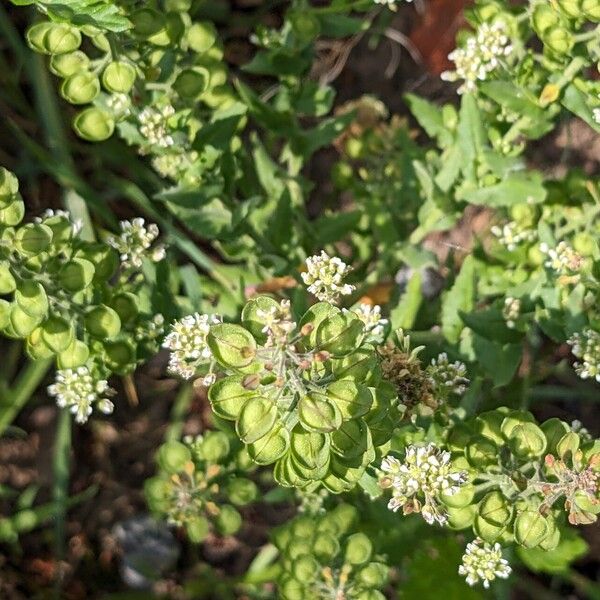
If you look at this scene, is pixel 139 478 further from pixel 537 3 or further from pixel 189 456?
pixel 537 3

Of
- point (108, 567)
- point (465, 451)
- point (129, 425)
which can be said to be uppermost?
point (465, 451)

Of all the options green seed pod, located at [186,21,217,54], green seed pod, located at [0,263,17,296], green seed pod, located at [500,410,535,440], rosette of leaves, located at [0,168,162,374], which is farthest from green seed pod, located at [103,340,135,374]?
green seed pod, located at [500,410,535,440]

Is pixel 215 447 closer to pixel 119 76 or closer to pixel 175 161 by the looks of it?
pixel 175 161

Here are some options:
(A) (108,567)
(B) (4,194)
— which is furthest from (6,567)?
(B) (4,194)

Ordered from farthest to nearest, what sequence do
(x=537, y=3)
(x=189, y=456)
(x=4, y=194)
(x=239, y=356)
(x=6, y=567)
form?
1. (x=6, y=567)
2. (x=189, y=456)
3. (x=537, y=3)
4. (x=4, y=194)
5. (x=239, y=356)

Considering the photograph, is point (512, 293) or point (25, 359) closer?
point (512, 293)

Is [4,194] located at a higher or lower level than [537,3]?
lower

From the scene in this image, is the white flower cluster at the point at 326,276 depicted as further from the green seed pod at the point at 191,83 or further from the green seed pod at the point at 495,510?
the green seed pod at the point at 191,83

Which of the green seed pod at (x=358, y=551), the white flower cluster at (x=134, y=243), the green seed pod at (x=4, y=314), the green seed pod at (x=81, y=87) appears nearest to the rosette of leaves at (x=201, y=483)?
the green seed pod at (x=358, y=551)
